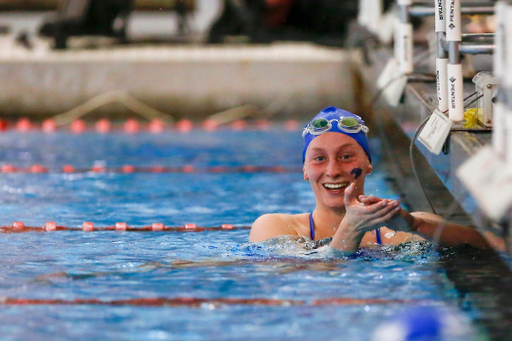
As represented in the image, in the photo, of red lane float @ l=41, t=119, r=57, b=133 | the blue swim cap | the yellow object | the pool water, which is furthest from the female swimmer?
red lane float @ l=41, t=119, r=57, b=133

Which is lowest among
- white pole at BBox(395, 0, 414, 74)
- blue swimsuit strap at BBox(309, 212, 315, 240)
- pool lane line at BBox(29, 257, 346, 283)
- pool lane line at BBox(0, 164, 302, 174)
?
pool lane line at BBox(0, 164, 302, 174)

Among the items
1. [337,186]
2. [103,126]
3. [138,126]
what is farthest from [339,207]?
[103,126]

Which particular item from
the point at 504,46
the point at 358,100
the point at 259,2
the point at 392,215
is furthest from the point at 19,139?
the point at 504,46

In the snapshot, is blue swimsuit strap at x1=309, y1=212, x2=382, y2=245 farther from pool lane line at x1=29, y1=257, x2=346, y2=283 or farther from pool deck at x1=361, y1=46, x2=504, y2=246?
pool deck at x1=361, y1=46, x2=504, y2=246

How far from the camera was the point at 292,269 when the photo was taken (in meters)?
3.32

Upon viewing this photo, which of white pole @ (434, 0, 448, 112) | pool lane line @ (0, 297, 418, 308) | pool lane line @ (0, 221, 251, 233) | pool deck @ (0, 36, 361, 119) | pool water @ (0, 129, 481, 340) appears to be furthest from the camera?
pool deck @ (0, 36, 361, 119)

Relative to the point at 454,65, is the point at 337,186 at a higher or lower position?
lower

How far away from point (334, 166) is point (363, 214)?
0.49m

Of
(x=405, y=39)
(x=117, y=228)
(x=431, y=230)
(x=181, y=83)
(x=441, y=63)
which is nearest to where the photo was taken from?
(x=431, y=230)

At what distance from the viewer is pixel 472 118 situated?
3553 mm

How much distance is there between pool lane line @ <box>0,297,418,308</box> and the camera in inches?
113

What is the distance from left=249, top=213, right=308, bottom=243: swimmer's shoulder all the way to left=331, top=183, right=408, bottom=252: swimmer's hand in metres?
0.48

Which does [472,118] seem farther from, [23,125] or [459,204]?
[23,125]

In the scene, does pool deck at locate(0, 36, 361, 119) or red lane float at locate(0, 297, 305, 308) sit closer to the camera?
red lane float at locate(0, 297, 305, 308)
